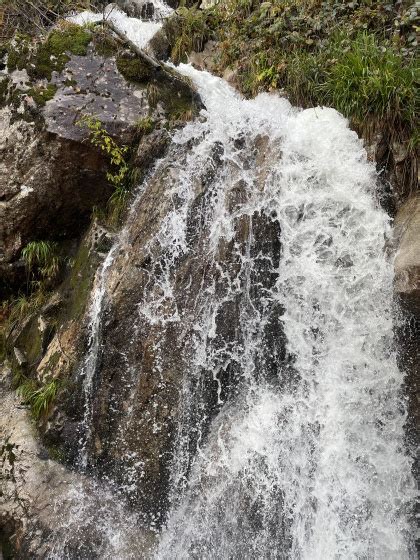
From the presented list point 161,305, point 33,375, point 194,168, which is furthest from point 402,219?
point 33,375

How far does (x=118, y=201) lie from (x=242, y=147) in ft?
5.04

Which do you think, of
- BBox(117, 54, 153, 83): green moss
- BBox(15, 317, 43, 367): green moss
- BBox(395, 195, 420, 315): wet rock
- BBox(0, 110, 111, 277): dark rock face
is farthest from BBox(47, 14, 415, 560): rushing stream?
BBox(117, 54, 153, 83): green moss

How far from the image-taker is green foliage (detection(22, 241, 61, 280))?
5.62m

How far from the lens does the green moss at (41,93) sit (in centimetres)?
546

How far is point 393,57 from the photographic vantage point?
199 inches

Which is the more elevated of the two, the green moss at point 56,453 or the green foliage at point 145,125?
the green foliage at point 145,125

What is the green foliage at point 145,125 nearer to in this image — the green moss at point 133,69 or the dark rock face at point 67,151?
the dark rock face at point 67,151

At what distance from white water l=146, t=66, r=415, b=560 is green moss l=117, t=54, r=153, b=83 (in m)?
1.39

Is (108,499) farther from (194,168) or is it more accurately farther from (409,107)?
(409,107)

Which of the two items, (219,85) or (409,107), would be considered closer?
(409,107)

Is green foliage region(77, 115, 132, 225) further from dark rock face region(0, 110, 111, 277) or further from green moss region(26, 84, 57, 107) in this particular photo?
green moss region(26, 84, 57, 107)

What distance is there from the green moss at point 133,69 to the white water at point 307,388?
139 cm

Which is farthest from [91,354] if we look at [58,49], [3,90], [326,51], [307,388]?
[326,51]

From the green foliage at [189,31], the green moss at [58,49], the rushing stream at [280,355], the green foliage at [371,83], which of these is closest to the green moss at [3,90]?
the green moss at [58,49]
